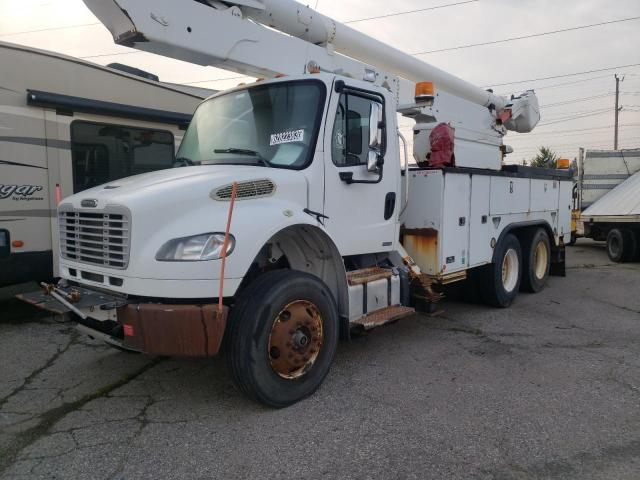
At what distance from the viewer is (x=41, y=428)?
352cm

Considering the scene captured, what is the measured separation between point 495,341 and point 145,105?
538 cm

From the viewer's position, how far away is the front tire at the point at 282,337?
3.55 meters

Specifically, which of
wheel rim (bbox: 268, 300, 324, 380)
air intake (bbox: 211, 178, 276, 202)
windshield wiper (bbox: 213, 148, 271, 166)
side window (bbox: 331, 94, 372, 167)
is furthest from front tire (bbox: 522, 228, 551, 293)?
air intake (bbox: 211, 178, 276, 202)

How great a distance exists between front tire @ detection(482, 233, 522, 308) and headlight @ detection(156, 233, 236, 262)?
454 centimetres

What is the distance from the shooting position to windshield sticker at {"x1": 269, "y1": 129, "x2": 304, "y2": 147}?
4279mm

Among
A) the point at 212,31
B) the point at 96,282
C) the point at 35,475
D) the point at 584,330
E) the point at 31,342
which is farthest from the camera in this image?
the point at 584,330

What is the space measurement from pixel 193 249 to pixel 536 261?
6.70 meters

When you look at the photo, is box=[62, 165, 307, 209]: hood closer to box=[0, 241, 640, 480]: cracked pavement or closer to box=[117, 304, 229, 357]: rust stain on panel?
box=[117, 304, 229, 357]: rust stain on panel

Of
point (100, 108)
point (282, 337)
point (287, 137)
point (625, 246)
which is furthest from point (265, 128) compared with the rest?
point (625, 246)

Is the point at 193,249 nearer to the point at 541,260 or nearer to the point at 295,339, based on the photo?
the point at 295,339

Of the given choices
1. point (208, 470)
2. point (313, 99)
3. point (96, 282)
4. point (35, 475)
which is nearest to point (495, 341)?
point (313, 99)

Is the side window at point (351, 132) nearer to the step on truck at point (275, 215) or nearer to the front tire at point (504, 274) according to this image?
the step on truck at point (275, 215)

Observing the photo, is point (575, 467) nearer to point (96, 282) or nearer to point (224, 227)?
point (224, 227)

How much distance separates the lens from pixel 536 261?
27.5 feet
